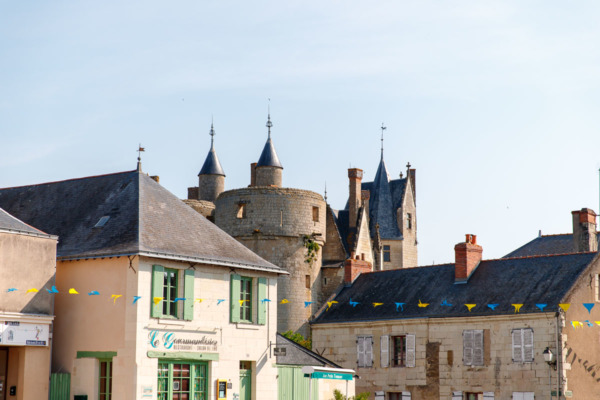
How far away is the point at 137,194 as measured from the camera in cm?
2325

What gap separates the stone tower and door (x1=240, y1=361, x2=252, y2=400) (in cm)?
1296

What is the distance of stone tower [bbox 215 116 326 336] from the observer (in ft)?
121

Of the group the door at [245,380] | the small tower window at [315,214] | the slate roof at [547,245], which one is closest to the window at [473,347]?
the door at [245,380]

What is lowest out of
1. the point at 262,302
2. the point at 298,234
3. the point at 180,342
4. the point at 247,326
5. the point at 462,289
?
the point at 180,342

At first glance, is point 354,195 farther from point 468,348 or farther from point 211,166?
point 468,348

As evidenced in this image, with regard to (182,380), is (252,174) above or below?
above

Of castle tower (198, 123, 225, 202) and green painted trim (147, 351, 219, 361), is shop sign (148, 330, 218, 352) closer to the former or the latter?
green painted trim (147, 351, 219, 361)

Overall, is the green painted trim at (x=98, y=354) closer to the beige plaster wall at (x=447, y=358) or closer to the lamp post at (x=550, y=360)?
the beige plaster wall at (x=447, y=358)

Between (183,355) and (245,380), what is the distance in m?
2.43

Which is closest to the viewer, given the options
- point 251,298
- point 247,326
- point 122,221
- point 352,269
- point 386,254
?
point 122,221

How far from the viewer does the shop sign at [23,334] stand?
20.0 meters

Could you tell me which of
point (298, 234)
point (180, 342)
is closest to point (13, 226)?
point (180, 342)

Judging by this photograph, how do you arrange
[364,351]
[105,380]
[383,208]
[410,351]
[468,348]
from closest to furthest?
[105,380]
[468,348]
[410,351]
[364,351]
[383,208]

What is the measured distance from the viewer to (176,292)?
71.8ft
